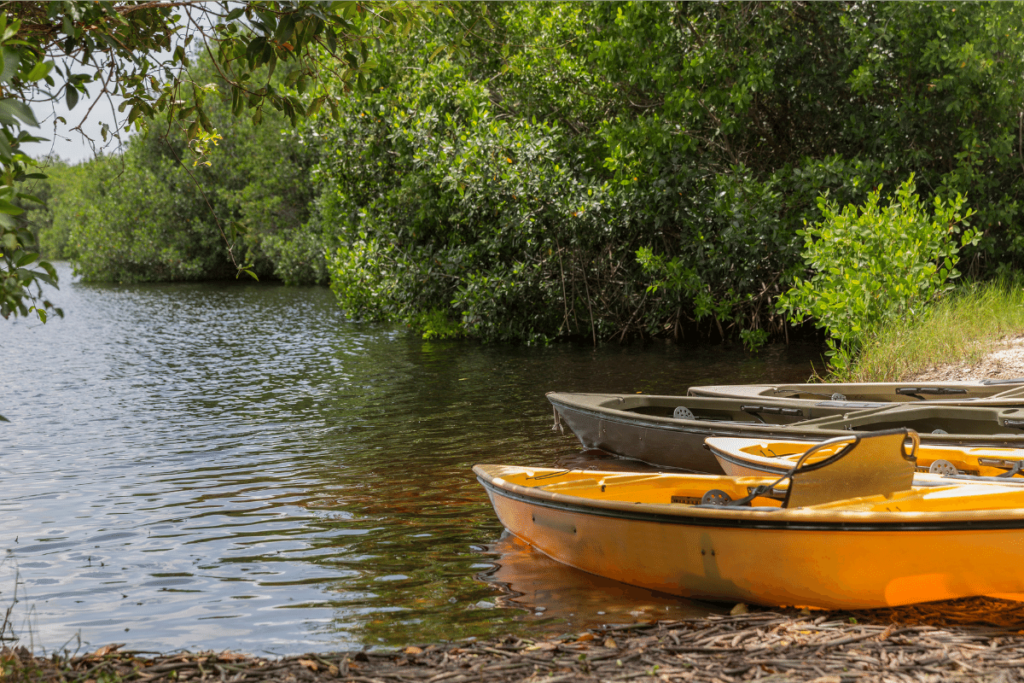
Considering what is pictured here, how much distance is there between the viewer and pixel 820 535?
507cm

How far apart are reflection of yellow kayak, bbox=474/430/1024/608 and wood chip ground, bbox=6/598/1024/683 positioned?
0.24 metres

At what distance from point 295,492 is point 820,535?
211 inches

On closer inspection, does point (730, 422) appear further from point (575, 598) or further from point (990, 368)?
point (990, 368)

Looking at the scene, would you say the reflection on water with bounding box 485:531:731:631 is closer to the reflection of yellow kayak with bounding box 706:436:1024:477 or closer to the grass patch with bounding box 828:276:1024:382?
the reflection of yellow kayak with bounding box 706:436:1024:477

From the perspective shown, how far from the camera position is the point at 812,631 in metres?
4.84

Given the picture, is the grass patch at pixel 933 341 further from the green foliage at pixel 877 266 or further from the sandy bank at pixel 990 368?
the green foliage at pixel 877 266

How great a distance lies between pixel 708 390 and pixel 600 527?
16.8 feet

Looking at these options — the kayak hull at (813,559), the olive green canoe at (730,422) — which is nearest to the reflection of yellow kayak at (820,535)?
Result: the kayak hull at (813,559)

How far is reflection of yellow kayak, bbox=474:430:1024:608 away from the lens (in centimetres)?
501

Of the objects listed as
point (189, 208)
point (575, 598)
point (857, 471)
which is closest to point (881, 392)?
point (857, 471)

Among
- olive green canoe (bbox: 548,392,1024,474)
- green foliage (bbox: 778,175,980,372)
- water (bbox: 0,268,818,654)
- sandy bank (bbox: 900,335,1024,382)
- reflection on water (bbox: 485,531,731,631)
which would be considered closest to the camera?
reflection on water (bbox: 485,531,731,631)

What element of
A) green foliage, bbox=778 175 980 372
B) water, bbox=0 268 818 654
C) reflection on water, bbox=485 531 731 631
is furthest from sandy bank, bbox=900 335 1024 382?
reflection on water, bbox=485 531 731 631

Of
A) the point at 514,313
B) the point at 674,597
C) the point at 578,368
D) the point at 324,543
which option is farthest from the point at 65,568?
the point at 514,313

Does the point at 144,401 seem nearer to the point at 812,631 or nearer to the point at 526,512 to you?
the point at 526,512
